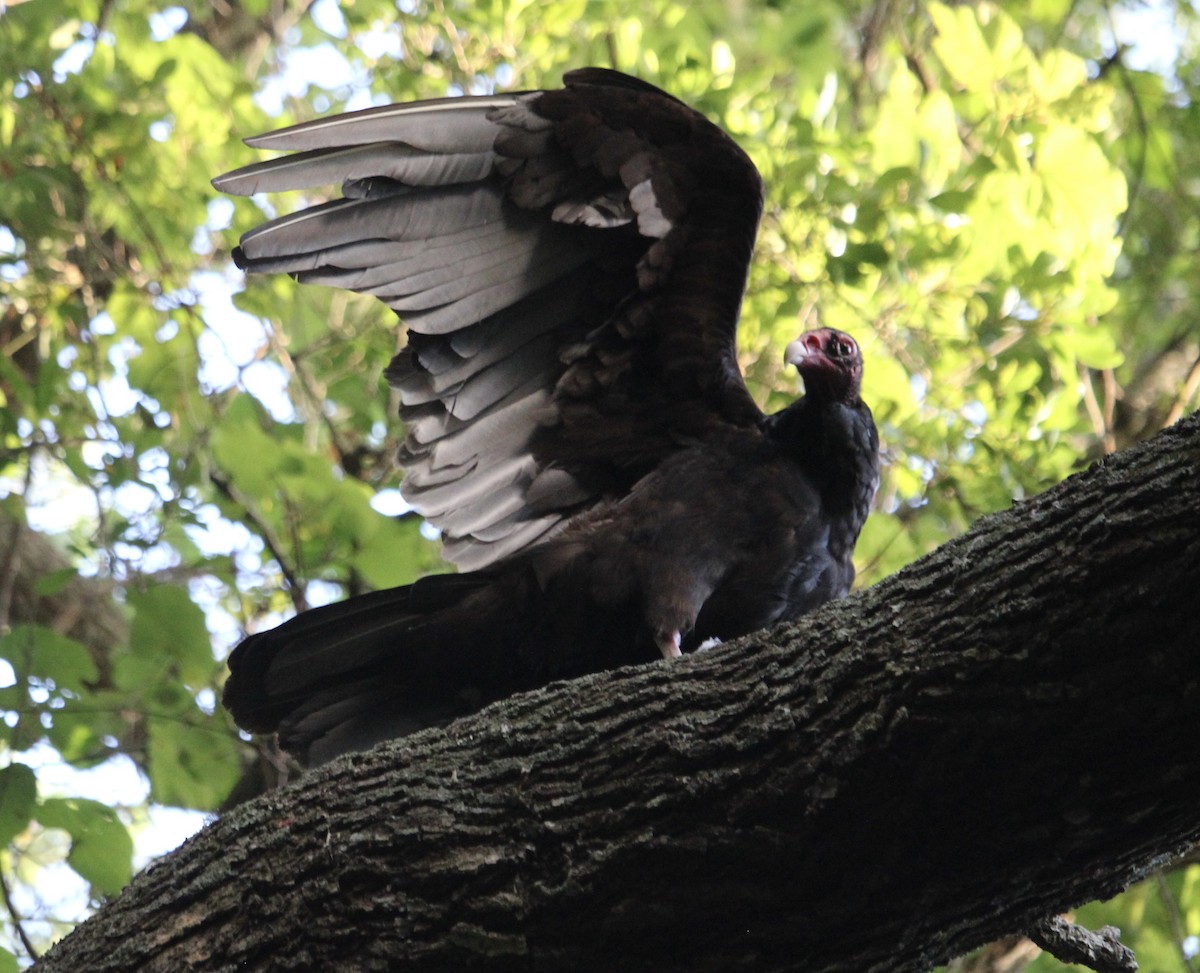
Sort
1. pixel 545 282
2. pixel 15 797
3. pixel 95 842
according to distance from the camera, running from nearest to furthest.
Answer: pixel 95 842 → pixel 15 797 → pixel 545 282

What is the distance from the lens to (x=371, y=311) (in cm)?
516

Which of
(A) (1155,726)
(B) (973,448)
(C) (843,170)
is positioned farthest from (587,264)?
(A) (1155,726)

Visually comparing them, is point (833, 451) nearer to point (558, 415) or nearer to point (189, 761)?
point (558, 415)

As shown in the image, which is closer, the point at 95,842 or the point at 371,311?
the point at 95,842

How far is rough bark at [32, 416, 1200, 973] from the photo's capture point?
1603 mm

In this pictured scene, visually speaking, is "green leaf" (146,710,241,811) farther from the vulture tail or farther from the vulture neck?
the vulture neck

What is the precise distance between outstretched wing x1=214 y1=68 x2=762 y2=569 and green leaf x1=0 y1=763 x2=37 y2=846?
110 centimetres

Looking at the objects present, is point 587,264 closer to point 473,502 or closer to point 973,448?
point 473,502

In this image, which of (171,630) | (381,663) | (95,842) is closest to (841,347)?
(381,663)

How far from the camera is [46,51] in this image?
4605 mm

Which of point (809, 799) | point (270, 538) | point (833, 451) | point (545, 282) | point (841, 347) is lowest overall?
point (809, 799)

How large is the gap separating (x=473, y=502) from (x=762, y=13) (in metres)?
4.09

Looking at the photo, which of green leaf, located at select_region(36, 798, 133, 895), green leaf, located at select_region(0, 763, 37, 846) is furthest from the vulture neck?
green leaf, located at select_region(0, 763, 37, 846)

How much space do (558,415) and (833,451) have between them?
69cm
